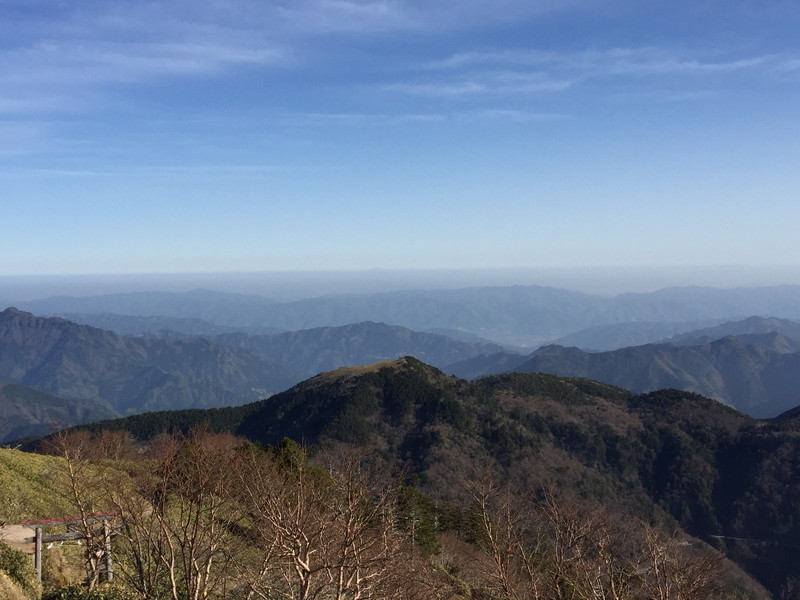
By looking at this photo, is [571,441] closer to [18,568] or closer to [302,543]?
[302,543]

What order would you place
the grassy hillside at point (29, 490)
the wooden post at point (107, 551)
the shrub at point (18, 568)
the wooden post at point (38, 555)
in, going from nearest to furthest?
the shrub at point (18, 568) < the wooden post at point (38, 555) < the wooden post at point (107, 551) < the grassy hillside at point (29, 490)

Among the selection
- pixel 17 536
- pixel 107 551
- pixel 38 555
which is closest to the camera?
pixel 38 555

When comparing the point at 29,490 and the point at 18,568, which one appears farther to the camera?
the point at 29,490

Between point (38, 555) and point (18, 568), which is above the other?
point (18, 568)

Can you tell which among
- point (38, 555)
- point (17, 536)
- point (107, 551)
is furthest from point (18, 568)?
point (17, 536)

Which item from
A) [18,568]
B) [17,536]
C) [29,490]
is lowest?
[29,490]

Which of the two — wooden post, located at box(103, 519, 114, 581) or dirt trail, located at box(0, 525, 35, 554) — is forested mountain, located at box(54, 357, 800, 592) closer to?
dirt trail, located at box(0, 525, 35, 554)

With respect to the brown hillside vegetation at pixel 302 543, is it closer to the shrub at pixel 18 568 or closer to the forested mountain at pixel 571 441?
the shrub at pixel 18 568

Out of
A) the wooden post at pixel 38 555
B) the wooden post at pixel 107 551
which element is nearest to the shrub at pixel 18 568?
the wooden post at pixel 38 555

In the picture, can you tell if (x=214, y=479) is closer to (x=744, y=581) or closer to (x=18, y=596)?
(x=18, y=596)
